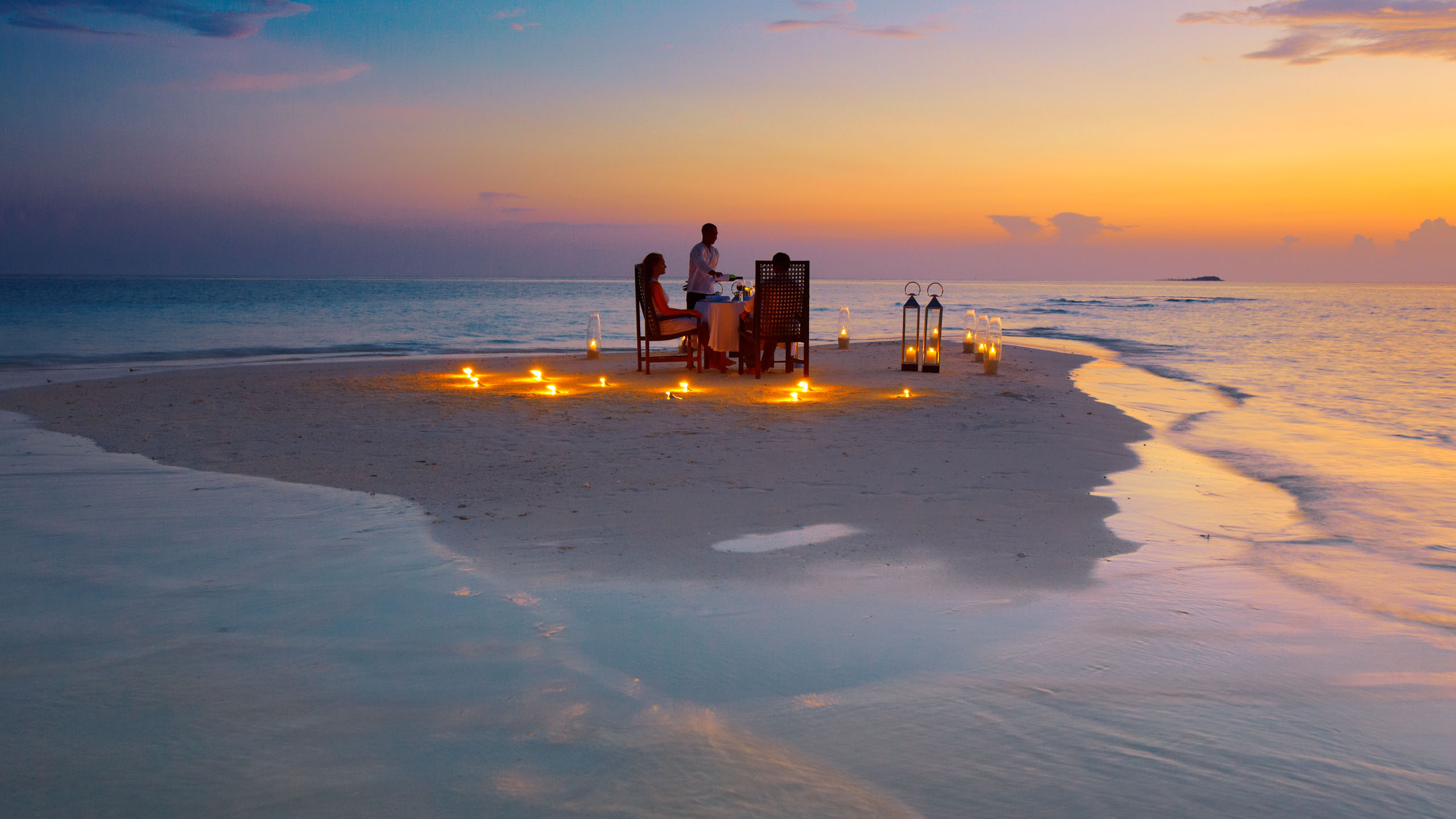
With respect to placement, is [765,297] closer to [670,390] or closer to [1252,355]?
[670,390]

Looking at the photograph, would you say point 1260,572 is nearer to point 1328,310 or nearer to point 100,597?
point 100,597

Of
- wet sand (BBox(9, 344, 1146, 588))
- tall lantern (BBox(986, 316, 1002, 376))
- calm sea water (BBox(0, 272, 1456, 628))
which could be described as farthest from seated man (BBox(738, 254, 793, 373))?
calm sea water (BBox(0, 272, 1456, 628))

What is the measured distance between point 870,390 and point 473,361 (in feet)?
23.6

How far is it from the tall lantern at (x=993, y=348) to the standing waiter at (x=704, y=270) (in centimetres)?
351

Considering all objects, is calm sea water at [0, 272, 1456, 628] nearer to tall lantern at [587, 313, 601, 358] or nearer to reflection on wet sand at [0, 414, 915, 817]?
reflection on wet sand at [0, 414, 915, 817]

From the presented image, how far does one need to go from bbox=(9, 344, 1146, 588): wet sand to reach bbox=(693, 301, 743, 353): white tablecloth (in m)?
0.79

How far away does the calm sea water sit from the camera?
4.01 metres

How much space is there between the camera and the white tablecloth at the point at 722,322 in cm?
1099

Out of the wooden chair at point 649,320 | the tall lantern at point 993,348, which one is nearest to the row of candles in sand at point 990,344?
the tall lantern at point 993,348

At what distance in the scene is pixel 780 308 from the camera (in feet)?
35.0

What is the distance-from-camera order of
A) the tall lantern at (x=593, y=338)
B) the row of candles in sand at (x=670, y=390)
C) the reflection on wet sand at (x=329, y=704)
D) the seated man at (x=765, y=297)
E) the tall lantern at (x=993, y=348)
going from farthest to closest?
the tall lantern at (x=593, y=338), the tall lantern at (x=993, y=348), the seated man at (x=765, y=297), the row of candles in sand at (x=670, y=390), the reflection on wet sand at (x=329, y=704)

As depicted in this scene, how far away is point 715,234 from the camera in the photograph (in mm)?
11008

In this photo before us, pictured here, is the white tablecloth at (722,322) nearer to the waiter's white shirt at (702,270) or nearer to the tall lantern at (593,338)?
the waiter's white shirt at (702,270)

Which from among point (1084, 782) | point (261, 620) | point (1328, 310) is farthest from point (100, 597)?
point (1328, 310)
